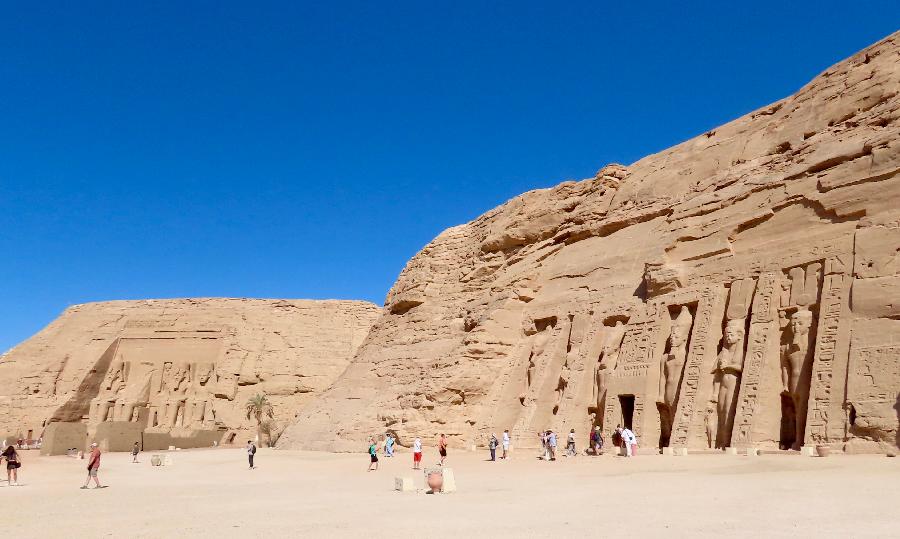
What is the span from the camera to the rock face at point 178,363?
50656mm

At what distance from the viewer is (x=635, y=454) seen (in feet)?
57.4

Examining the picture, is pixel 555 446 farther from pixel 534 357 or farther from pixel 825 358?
pixel 825 358

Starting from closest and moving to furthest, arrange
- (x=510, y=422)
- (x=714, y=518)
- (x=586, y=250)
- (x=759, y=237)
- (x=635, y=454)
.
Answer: (x=714, y=518), (x=635, y=454), (x=759, y=237), (x=510, y=422), (x=586, y=250)

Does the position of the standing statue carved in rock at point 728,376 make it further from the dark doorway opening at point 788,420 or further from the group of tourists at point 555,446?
the group of tourists at point 555,446

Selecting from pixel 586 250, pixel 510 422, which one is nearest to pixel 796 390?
pixel 510 422

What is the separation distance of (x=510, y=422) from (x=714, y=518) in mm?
15167

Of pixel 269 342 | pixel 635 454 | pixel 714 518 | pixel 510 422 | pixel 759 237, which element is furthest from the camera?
pixel 269 342

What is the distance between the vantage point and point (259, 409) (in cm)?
4562

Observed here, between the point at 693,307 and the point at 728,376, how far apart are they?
2.80 meters

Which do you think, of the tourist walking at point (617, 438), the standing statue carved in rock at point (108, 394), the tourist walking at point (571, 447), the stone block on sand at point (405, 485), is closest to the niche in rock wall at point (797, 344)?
the tourist walking at point (617, 438)

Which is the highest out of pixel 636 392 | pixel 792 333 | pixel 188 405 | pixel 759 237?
pixel 759 237

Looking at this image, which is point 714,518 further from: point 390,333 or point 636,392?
point 390,333

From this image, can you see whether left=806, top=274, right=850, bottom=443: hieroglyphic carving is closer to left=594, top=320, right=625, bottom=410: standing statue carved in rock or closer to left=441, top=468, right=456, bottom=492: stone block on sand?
left=594, top=320, right=625, bottom=410: standing statue carved in rock

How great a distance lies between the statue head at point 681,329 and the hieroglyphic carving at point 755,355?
200 cm
